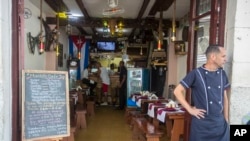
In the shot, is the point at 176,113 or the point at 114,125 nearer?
the point at 176,113

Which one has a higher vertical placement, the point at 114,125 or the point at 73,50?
the point at 73,50

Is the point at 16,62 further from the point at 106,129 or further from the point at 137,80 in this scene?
the point at 137,80

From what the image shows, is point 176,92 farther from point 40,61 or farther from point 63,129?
point 40,61

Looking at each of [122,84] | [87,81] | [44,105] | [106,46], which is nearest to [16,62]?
[44,105]

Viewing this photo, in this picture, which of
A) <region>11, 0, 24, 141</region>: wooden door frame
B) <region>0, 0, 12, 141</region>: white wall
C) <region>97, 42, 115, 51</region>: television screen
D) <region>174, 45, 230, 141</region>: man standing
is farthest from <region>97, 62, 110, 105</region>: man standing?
<region>174, 45, 230, 141</region>: man standing

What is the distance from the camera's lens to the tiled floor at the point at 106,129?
17.9ft

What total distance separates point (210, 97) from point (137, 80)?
6.95m

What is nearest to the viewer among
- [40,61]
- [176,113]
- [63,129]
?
[63,129]

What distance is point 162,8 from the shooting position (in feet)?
19.3

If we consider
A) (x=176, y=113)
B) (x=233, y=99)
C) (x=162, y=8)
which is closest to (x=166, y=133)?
(x=176, y=113)

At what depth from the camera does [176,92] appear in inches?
99.4

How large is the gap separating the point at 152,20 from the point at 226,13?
4769 millimetres

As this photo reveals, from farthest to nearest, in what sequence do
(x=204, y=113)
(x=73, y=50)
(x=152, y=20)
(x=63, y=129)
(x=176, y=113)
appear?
(x=73, y=50) < (x=152, y=20) < (x=176, y=113) < (x=63, y=129) < (x=204, y=113)

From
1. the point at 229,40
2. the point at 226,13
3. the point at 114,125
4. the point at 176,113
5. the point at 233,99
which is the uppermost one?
the point at 226,13
